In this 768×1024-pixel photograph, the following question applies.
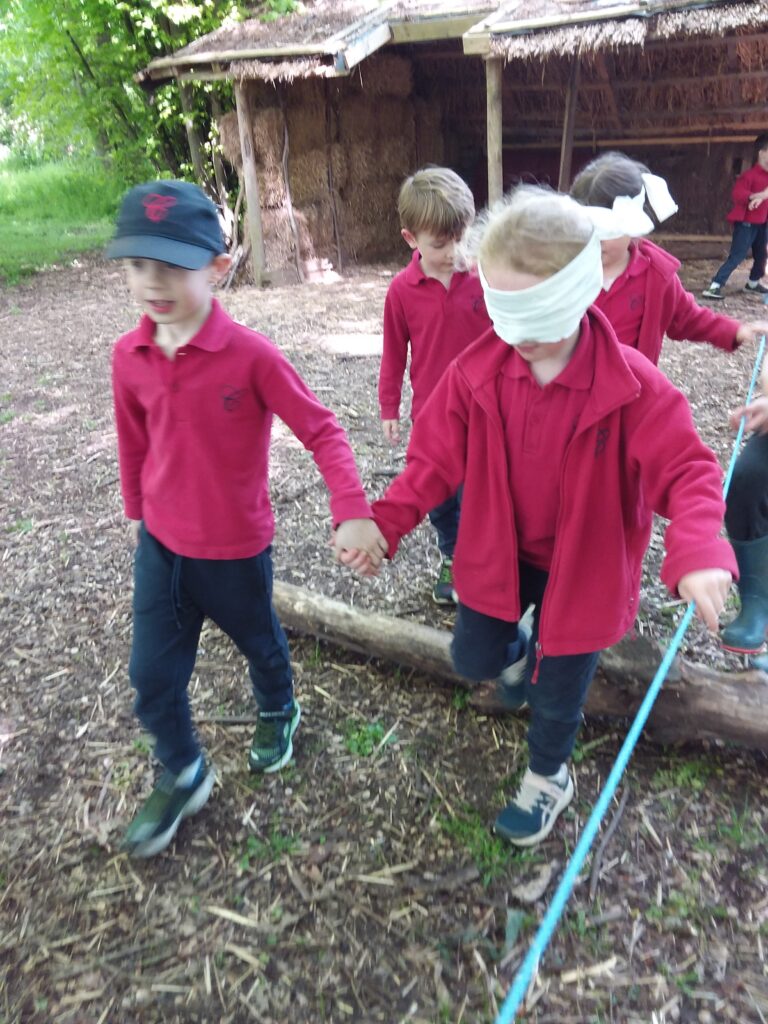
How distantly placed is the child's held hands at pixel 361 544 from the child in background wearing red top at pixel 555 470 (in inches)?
0.4

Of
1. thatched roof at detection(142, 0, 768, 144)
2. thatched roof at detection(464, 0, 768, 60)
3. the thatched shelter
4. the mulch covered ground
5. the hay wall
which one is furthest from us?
the hay wall

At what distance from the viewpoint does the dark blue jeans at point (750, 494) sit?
110 inches

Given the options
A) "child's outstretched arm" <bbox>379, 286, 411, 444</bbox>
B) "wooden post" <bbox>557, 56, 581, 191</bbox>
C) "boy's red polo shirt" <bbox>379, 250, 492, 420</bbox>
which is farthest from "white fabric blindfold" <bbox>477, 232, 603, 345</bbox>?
"wooden post" <bbox>557, 56, 581, 191</bbox>

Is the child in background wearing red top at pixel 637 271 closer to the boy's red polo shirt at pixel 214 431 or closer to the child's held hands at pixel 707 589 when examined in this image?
the boy's red polo shirt at pixel 214 431

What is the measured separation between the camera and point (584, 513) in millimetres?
1838

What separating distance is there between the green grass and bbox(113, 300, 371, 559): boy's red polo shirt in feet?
35.9

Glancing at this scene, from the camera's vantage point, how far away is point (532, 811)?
2309 mm

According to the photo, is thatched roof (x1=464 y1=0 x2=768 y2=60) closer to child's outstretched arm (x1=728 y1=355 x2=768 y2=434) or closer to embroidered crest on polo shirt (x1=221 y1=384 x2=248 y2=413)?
child's outstretched arm (x1=728 y1=355 x2=768 y2=434)

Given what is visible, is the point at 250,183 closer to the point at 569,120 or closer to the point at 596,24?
the point at 569,120

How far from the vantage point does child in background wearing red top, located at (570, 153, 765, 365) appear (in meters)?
2.58

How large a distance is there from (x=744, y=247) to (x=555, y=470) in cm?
842

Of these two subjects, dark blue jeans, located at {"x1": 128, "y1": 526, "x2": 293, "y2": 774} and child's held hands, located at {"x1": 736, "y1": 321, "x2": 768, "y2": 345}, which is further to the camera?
child's held hands, located at {"x1": 736, "y1": 321, "x2": 768, "y2": 345}

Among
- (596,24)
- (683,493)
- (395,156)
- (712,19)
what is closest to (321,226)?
(395,156)

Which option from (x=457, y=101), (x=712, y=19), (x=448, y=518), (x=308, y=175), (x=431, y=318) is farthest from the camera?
(x=457, y=101)
